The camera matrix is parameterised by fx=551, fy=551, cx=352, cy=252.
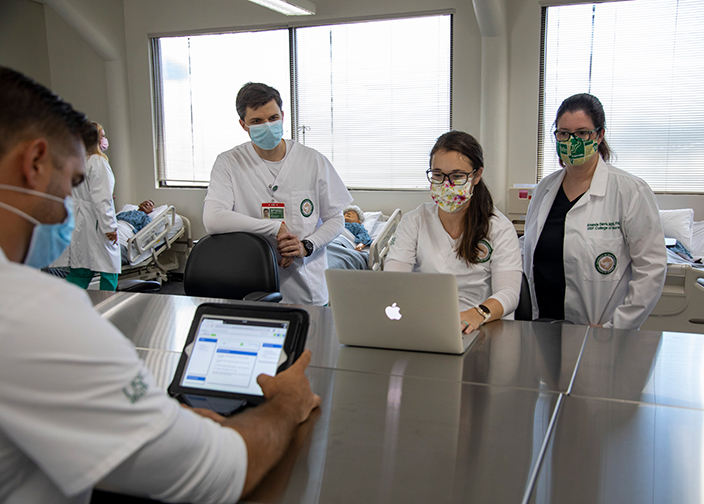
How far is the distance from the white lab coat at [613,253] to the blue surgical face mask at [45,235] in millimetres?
1986

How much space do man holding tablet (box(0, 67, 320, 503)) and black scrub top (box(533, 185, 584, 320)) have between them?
1.83m

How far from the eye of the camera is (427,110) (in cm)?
585

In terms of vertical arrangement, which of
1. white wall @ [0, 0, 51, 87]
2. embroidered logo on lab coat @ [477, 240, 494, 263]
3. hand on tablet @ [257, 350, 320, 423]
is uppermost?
white wall @ [0, 0, 51, 87]

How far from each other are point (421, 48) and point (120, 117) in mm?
3681

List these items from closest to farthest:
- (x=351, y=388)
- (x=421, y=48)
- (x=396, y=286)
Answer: (x=351, y=388) < (x=396, y=286) < (x=421, y=48)

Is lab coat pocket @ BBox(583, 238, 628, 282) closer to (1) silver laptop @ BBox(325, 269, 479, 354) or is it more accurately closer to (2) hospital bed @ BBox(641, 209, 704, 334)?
(1) silver laptop @ BBox(325, 269, 479, 354)

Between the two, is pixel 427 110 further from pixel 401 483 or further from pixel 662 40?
pixel 401 483

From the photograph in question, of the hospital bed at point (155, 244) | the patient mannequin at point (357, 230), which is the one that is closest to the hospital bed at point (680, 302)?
the patient mannequin at point (357, 230)

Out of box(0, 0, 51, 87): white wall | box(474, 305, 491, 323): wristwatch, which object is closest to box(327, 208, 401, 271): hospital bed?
box(474, 305, 491, 323): wristwatch

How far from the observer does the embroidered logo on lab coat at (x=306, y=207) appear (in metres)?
2.77

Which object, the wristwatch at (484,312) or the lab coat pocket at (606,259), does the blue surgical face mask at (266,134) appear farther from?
the lab coat pocket at (606,259)

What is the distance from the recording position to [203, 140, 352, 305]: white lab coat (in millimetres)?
2732

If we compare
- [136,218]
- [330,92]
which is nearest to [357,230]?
[330,92]

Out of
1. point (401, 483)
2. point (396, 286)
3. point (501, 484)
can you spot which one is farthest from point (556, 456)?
point (396, 286)
